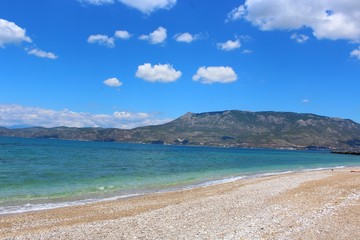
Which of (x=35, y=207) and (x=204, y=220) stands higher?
(x=204, y=220)

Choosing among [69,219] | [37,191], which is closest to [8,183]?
[37,191]

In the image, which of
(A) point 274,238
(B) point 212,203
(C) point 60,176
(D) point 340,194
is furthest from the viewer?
(C) point 60,176

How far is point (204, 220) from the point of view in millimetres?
16250

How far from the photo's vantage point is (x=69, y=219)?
18031mm

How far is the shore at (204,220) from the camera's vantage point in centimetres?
1377

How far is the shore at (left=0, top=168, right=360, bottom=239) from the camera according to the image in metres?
13.8

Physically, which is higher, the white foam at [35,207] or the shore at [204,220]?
the shore at [204,220]

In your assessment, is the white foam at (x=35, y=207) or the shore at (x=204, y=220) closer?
the shore at (x=204, y=220)

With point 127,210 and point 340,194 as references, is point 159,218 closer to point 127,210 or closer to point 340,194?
point 127,210

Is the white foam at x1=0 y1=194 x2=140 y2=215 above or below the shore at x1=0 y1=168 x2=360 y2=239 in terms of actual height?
below

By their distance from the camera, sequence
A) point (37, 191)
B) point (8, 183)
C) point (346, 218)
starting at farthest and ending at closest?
point (8, 183)
point (37, 191)
point (346, 218)

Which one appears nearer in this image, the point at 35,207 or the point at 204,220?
the point at 204,220

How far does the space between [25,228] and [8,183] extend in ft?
64.0

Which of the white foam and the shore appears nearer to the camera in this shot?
the shore
